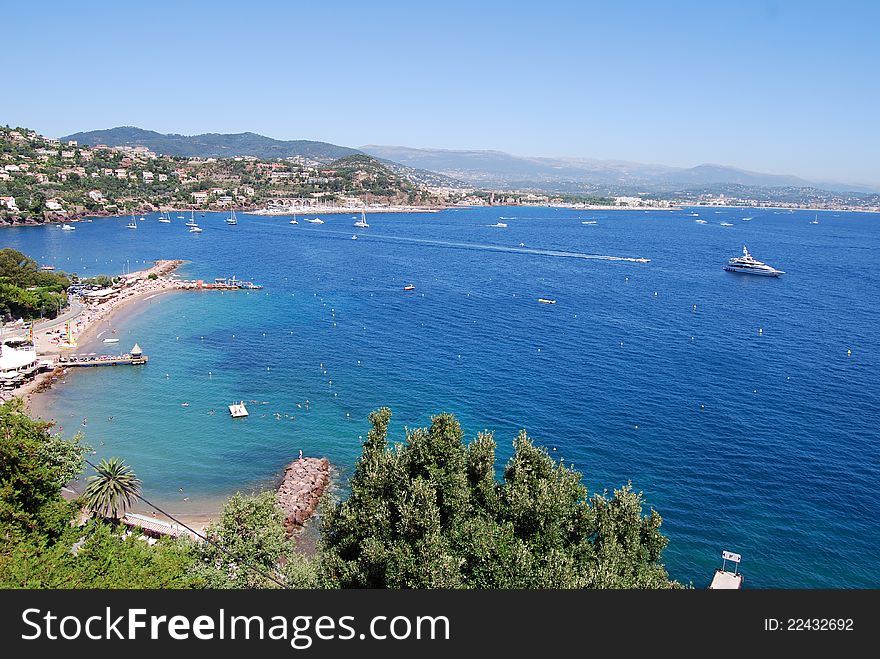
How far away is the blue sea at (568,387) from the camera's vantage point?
3306cm

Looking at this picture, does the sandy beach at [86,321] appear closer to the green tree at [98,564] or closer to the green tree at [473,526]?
the green tree at [98,564]

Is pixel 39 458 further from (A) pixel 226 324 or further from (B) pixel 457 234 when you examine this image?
(B) pixel 457 234

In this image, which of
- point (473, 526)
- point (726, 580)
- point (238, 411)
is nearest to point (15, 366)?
point (238, 411)

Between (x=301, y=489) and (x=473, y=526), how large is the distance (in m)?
17.7

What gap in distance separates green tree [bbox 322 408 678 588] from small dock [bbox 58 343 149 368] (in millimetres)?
39913

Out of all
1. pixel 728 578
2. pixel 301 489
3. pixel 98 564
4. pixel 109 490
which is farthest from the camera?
pixel 301 489

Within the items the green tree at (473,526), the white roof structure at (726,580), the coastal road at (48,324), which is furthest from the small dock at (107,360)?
the white roof structure at (726,580)

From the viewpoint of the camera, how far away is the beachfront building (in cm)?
4688

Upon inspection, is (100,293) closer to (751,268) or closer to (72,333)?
(72,333)

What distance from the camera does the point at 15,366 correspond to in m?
47.4

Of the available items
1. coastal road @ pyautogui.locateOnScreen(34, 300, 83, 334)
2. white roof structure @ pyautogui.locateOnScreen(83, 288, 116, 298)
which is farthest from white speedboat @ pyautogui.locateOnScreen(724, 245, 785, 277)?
coastal road @ pyautogui.locateOnScreen(34, 300, 83, 334)

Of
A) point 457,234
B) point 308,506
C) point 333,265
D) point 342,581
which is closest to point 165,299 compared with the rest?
point 333,265

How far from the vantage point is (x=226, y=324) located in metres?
67.9

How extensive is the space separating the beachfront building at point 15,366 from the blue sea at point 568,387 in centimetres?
329
